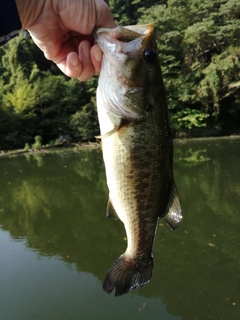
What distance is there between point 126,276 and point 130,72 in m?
0.76

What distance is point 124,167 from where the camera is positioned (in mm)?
1429

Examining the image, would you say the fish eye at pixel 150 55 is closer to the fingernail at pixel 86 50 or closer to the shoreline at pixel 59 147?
the fingernail at pixel 86 50

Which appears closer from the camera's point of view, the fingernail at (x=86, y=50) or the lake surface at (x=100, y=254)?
the fingernail at (x=86, y=50)

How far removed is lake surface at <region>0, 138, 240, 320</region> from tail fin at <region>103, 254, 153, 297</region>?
2880mm

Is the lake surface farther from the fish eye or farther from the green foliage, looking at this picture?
the green foliage

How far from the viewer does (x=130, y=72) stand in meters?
1.41

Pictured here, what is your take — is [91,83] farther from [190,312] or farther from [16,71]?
[190,312]

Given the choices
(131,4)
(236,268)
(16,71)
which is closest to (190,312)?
(236,268)

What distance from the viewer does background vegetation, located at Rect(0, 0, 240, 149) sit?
68.9 ft

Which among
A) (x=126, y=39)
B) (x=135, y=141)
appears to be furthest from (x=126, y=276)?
(x=126, y=39)

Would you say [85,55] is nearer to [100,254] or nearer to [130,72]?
[130,72]

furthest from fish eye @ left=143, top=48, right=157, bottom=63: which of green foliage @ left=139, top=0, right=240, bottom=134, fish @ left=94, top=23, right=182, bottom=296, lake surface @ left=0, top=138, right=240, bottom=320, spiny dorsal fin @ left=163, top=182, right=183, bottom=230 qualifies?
green foliage @ left=139, top=0, right=240, bottom=134

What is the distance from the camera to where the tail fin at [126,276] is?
56.1 inches

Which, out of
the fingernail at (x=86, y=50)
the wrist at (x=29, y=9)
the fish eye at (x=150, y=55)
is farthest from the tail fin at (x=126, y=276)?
the wrist at (x=29, y=9)
